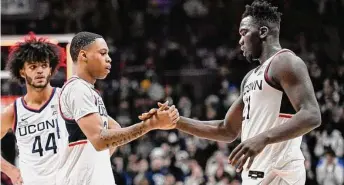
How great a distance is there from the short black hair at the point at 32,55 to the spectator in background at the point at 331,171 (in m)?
7.50

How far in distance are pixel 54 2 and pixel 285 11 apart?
676cm

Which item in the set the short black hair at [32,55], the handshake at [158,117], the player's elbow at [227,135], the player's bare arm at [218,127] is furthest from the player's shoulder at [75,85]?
the short black hair at [32,55]

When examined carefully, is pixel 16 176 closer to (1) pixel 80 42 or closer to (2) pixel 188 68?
(1) pixel 80 42

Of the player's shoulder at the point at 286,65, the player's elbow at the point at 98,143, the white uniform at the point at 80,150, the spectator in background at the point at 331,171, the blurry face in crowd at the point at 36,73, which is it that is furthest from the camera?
the spectator in background at the point at 331,171

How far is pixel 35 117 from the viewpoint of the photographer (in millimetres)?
6609

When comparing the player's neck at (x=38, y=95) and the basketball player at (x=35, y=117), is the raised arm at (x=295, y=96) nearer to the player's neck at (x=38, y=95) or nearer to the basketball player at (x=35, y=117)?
the basketball player at (x=35, y=117)

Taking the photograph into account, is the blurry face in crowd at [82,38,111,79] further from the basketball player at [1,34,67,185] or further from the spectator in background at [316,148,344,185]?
the spectator in background at [316,148,344,185]

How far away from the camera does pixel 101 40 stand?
546 cm

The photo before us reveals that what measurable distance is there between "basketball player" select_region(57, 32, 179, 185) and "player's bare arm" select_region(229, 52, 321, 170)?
0.72 meters

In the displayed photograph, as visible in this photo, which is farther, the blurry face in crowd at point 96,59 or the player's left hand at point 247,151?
the blurry face in crowd at point 96,59

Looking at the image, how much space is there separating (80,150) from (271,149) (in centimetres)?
146

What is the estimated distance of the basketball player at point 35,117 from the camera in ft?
21.1

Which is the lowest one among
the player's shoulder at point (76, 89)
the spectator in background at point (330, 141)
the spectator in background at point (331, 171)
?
the spectator in background at point (331, 171)

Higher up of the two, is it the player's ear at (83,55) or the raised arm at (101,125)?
the player's ear at (83,55)
